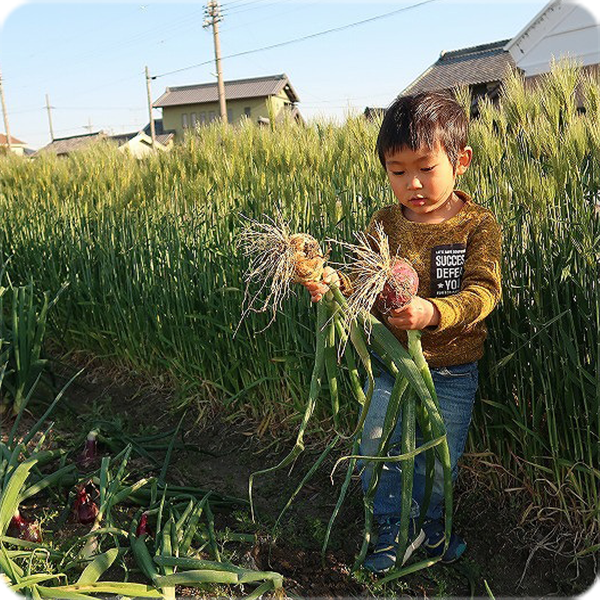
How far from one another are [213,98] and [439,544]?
36.9 metres

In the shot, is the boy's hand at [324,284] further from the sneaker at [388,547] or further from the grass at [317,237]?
the sneaker at [388,547]

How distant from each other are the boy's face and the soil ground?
75cm

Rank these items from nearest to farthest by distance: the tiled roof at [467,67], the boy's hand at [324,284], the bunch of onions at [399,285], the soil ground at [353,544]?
1. the bunch of onions at [399,285]
2. the boy's hand at [324,284]
3. the soil ground at [353,544]
4. the tiled roof at [467,67]

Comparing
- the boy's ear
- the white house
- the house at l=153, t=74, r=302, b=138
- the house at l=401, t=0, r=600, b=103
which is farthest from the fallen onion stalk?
the house at l=153, t=74, r=302, b=138

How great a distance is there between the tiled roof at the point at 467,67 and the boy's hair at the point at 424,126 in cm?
1826

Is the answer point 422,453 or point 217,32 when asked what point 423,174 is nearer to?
point 422,453

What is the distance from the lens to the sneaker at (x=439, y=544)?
154 cm

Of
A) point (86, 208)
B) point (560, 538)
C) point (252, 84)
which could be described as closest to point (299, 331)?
point (560, 538)

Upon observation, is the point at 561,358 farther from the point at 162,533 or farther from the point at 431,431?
the point at 162,533

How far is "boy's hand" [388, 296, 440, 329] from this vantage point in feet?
3.91

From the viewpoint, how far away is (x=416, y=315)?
1.20 m

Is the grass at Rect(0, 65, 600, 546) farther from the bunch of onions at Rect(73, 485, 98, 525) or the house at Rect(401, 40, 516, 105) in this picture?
the house at Rect(401, 40, 516, 105)

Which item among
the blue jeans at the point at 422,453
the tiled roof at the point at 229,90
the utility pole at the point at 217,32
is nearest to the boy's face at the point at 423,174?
the blue jeans at the point at 422,453

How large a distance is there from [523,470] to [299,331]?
0.78 metres
